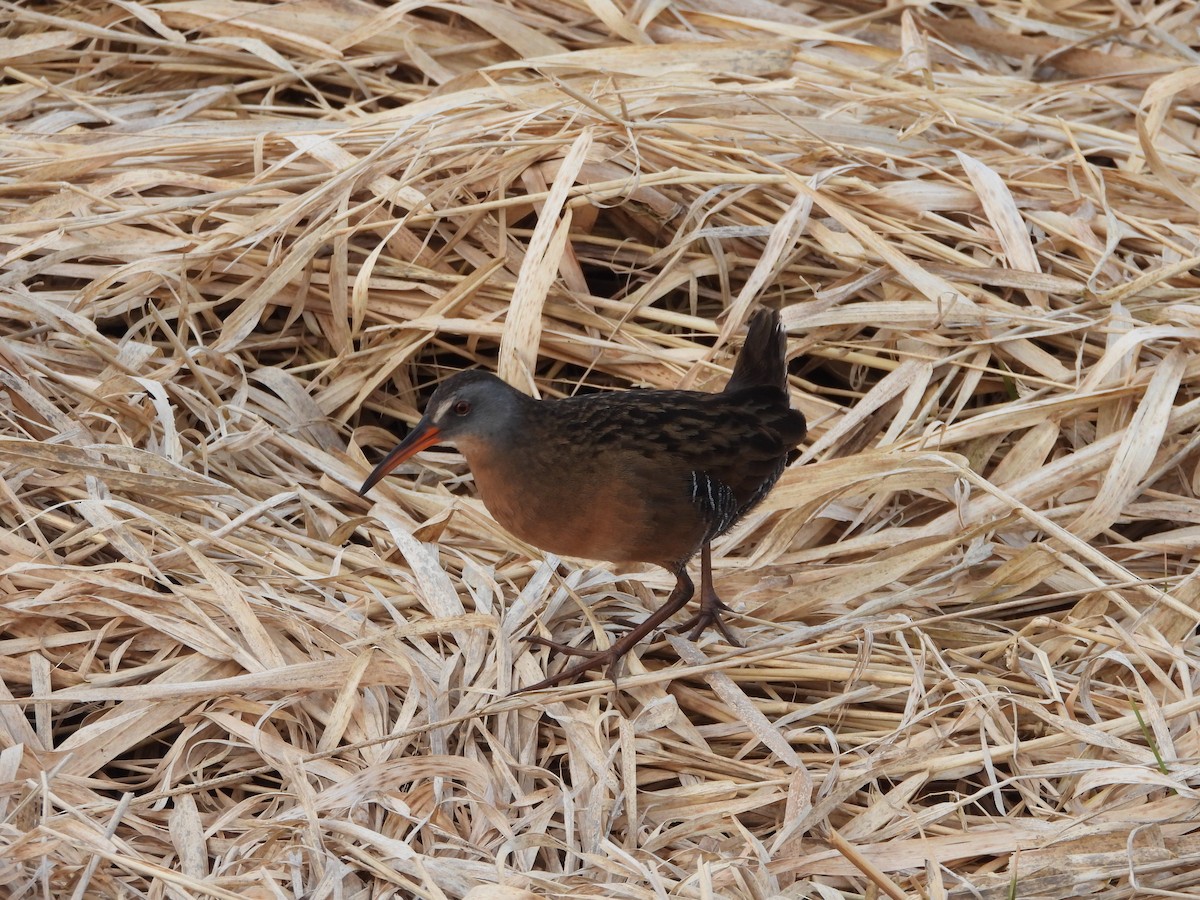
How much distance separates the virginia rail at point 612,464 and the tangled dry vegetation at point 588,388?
0.21 meters

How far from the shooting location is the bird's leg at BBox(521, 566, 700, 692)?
3066mm

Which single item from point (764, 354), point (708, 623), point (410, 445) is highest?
point (764, 354)

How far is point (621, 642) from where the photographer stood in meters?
3.19

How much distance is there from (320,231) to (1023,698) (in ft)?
6.97

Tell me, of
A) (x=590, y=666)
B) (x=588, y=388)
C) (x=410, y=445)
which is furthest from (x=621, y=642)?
(x=588, y=388)

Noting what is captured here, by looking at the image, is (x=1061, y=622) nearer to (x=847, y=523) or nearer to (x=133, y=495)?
(x=847, y=523)

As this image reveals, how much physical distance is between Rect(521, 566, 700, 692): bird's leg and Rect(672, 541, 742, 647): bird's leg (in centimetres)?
5

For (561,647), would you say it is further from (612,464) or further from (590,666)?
(612,464)

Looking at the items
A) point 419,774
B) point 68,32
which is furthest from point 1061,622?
point 68,32

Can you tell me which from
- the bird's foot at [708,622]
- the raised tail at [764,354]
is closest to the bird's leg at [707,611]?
the bird's foot at [708,622]

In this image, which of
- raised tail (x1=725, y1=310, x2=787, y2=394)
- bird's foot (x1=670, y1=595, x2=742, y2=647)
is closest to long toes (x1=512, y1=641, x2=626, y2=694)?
bird's foot (x1=670, y1=595, x2=742, y2=647)

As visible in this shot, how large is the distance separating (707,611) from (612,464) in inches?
19.1

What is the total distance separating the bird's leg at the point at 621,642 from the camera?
307 cm

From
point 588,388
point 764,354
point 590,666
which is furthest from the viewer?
point 588,388
